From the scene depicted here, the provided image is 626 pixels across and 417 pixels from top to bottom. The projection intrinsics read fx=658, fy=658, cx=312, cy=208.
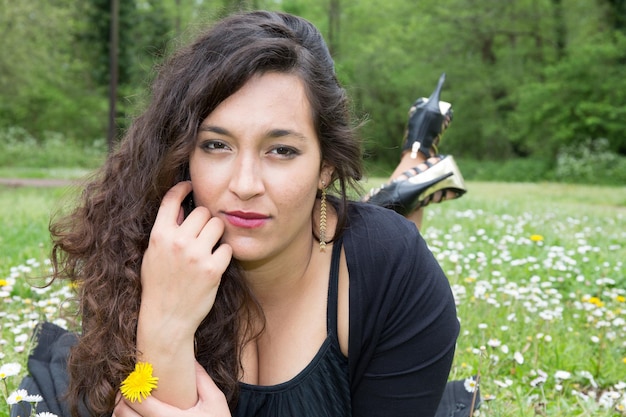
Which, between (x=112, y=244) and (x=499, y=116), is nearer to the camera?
(x=112, y=244)

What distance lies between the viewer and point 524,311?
344cm

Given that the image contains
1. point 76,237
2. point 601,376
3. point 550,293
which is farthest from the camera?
point 550,293

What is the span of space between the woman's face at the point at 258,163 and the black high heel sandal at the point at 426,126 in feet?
6.61

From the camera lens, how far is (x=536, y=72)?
92.7ft

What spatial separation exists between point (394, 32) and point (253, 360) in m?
33.0

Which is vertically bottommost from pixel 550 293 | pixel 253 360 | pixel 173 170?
pixel 550 293

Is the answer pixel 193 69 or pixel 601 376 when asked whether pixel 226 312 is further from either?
pixel 601 376

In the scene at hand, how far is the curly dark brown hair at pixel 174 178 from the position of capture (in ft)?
6.09

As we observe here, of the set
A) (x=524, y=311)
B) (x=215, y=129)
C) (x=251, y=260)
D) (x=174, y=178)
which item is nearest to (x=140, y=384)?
(x=251, y=260)

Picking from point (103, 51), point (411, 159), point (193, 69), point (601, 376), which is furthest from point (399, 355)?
point (103, 51)

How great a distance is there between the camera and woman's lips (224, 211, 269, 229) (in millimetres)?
1863

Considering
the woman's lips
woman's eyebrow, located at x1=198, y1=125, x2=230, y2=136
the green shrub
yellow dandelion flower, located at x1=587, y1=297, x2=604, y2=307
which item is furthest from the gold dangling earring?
the green shrub

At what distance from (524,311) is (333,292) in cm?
173

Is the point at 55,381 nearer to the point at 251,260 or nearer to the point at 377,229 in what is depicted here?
the point at 251,260
